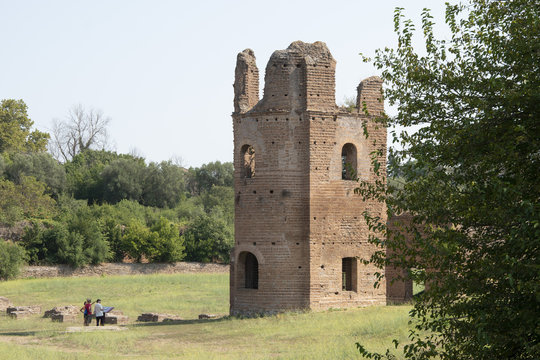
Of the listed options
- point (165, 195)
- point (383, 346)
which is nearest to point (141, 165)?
point (165, 195)

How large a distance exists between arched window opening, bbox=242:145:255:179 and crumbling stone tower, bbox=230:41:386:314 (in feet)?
2.12

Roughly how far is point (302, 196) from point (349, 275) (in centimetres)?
308

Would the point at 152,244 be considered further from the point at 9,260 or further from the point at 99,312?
the point at 99,312

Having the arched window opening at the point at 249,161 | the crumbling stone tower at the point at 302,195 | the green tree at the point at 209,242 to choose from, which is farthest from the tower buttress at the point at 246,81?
the green tree at the point at 209,242

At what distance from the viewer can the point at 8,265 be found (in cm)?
3612

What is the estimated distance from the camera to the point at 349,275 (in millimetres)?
23312

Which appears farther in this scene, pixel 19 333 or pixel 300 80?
pixel 300 80

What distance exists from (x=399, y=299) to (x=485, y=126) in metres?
16.7

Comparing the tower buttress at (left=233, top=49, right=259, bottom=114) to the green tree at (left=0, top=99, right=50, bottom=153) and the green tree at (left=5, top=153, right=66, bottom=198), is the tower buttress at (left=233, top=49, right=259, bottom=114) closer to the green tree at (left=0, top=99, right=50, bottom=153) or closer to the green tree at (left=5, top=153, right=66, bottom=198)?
the green tree at (left=5, top=153, right=66, bottom=198)

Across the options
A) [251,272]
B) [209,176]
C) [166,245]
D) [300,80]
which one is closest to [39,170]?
[166,245]

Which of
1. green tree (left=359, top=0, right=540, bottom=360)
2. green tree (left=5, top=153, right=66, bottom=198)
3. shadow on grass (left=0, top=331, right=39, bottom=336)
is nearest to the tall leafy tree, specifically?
green tree (left=5, top=153, right=66, bottom=198)

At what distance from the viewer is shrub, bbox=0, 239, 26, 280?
→ 118 feet

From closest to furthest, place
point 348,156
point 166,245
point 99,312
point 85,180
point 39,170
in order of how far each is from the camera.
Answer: point 99,312, point 348,156, point 166,245, point 39,170, point 85,180

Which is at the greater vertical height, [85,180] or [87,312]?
[85,180]
